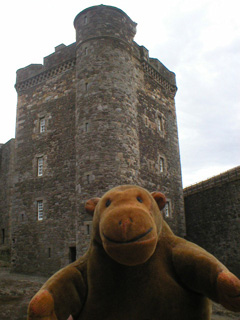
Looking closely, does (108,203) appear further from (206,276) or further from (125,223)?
(206,276)

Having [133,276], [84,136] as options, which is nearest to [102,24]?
[84,136]

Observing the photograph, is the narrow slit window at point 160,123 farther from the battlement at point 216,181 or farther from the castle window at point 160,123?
the battlement at point 216,181

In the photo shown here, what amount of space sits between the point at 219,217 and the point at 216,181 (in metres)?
2.01

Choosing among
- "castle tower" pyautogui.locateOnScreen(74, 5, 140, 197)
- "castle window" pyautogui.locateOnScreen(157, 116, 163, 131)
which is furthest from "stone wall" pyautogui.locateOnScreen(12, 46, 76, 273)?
"castle window" pyautogui.locateOnScreen(157, 116, 163, 131)

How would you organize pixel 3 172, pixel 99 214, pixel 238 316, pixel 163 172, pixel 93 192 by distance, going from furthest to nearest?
pixel 3 172, pixel 163 172, pixel 93 192, pixel 238 316, pixel 99 214

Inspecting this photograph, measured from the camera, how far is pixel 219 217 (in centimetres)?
1616

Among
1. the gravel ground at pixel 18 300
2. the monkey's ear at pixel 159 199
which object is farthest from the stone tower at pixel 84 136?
the monkey's ear at pixel 159 199

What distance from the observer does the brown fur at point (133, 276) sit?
2262mm

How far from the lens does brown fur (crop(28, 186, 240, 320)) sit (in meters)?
2.26

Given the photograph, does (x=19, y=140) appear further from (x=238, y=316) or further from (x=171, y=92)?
(x=238, y=316)

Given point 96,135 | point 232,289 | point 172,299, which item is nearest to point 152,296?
point 172,299

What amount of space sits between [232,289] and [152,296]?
0.75 m

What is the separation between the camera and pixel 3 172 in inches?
955

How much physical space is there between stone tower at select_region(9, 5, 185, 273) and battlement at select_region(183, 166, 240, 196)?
96 centimetres
